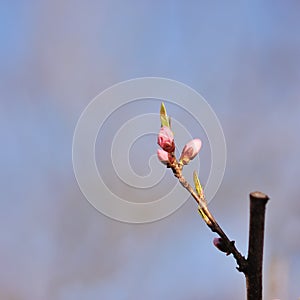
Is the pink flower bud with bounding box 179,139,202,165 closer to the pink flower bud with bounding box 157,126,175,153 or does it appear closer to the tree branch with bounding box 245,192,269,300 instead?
the pink flower bud with bounding box 157,126,175,153

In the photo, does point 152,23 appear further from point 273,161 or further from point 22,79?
point 273,161

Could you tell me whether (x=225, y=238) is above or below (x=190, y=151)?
below

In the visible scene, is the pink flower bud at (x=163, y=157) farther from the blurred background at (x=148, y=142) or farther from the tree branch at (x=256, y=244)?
the blurred background at (x=148, y=142)

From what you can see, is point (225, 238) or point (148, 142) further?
point (148, 142)

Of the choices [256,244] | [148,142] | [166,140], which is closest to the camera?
[256,244]

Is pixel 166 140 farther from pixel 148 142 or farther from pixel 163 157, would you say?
pixel 148 142

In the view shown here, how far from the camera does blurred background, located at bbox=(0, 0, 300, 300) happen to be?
985 millimetres

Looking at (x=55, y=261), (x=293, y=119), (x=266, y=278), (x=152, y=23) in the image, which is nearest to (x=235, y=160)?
(x=293, y=119)

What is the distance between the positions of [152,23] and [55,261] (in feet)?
2.45

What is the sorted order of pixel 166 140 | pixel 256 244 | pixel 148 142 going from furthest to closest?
pixel 148 142 < pixel 166 140 < pixel 256 244

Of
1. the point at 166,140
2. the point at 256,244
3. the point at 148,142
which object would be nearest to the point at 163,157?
the point at 166,140

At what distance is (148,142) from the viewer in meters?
0.99

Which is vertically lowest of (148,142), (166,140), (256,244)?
(256,244)

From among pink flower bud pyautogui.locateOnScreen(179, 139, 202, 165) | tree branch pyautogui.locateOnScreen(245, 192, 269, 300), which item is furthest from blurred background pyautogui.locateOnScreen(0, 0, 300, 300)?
tree branch pyautogui.locateOnScreen(245, 192, 269, 300)
